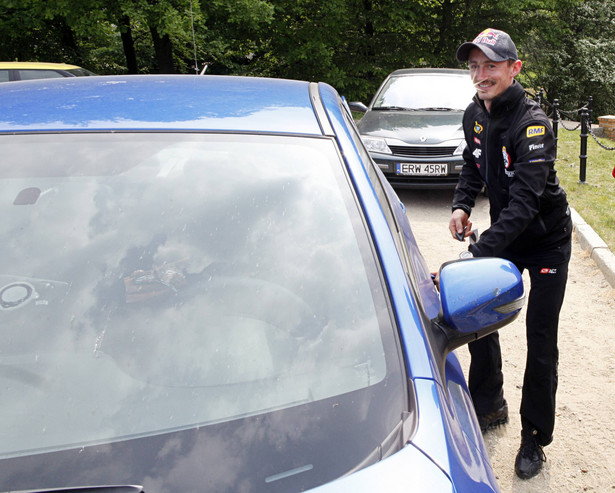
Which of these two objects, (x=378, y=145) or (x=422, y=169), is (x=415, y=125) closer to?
(x=378, y=145)

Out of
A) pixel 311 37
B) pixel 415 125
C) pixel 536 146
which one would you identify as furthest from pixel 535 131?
pixel 311 37

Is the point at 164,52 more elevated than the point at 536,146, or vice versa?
the point at 536,146

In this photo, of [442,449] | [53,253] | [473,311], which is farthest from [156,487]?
[473,311]

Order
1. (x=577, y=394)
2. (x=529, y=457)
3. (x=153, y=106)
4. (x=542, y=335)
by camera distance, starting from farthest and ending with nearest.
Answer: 1. (x=577, y=394)
2. (x=529, y=457)
3. (x=542, y=335)
4. (x=153, y=106)

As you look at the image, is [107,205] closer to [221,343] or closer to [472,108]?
[221,343]

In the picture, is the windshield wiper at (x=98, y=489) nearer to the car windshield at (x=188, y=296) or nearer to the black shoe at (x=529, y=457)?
the car windshield at (x=188, y=296)

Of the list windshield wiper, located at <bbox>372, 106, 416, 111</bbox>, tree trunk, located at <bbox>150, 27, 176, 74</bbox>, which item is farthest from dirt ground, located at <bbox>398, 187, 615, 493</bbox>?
tree trunk, located at <bbox>150, 27, 176, 74</bbox>

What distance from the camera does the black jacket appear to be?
2408 mm

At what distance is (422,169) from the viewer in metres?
7.31

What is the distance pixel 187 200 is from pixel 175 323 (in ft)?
1.29

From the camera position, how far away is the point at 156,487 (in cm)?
114

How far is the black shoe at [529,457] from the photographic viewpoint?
9.08 feet

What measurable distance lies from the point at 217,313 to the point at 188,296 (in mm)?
94

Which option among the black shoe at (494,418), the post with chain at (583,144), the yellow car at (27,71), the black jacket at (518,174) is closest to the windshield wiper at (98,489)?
the black jacket at (518,174)
